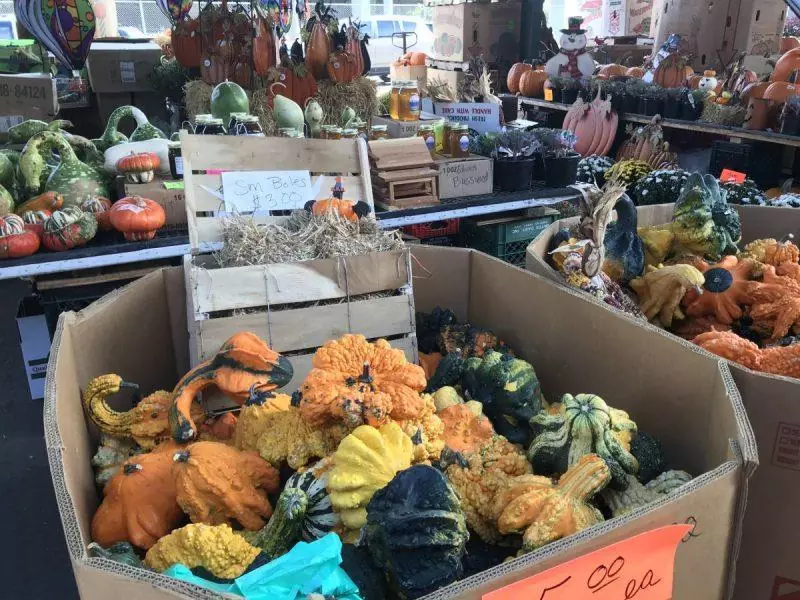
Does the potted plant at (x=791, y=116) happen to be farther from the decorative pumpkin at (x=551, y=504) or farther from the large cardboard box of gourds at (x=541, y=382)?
the decorative pumpkin at (x=551, y=504)

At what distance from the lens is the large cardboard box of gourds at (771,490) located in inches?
53.4

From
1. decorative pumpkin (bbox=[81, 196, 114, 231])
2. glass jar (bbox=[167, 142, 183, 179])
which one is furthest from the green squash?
decorative pumpkin (bbox=[81, 196, 114, 231])

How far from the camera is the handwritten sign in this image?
7.10 feet

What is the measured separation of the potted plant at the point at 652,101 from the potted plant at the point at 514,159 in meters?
2.74

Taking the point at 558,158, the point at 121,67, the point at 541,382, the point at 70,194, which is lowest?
the point at 541,382

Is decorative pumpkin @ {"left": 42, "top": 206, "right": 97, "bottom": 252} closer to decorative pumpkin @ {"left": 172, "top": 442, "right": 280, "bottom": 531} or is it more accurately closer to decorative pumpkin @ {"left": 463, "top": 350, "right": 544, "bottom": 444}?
decorative pumpkin @ {"left": 172, "top": 442, "right": 280, "bottom": 531}

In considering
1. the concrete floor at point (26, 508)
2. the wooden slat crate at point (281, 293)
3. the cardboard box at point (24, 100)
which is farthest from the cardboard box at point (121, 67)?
the wooden slat crate at point (281, 293)

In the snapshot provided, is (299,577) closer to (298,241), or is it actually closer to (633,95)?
(298,241)

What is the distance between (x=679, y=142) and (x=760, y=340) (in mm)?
4148

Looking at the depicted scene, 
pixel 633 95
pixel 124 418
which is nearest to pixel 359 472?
pixel 124 418

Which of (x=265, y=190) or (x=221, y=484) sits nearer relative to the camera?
(x=221, y=484)

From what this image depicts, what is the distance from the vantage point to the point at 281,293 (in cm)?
183

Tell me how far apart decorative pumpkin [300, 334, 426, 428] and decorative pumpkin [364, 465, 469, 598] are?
11.0 inches

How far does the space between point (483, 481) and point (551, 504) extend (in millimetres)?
174
